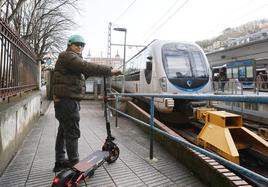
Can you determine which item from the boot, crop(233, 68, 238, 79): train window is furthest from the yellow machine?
crop(233, 68, 238, 79): train window

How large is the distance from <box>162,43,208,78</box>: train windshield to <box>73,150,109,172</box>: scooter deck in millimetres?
6019

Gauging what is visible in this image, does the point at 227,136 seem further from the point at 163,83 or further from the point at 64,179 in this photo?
the point at 163,83

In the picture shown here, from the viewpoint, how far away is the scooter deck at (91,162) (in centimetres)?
285

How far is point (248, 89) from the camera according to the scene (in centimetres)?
2072

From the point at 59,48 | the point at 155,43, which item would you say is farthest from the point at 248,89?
the point at 59,48

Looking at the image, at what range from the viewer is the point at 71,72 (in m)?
3.21

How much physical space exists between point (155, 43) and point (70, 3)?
9095mm

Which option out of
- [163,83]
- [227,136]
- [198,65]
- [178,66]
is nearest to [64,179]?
[227,136]

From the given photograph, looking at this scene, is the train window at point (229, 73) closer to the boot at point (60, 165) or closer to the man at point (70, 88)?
the man at point (70, 88)

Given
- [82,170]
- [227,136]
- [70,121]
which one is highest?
Answer: [70,121]

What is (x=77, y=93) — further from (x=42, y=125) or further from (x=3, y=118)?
(x=42, y=125)

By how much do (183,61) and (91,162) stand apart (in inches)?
281

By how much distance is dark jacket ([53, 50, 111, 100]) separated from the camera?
3.11 m

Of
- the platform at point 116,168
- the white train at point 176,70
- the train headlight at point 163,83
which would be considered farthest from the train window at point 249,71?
the platform at point 116,168
